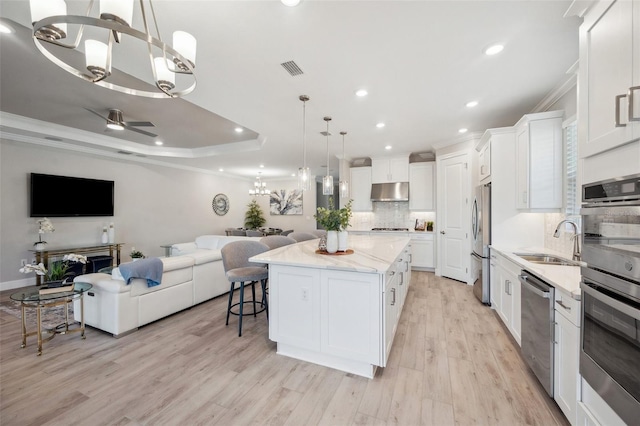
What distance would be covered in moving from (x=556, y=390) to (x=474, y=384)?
0.50 metres

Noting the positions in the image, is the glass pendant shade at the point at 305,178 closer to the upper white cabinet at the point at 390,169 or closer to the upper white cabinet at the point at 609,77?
the upper white cabinet at the point at 609,77

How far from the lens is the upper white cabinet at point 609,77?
1.07 meters

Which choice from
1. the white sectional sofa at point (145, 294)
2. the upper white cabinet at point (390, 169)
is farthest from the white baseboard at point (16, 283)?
the upper white cabinet at point (390, 169)

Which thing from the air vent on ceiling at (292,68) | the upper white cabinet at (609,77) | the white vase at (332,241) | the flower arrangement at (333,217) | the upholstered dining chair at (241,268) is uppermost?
the air vent on ceiling at (292,68)

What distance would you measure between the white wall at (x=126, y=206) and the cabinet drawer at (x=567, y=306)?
7.56 m

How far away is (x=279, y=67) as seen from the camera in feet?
7.71

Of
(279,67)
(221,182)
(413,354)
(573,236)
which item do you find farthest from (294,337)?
(221,182)

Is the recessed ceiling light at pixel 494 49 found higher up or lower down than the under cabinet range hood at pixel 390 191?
higher up

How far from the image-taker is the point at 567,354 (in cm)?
155

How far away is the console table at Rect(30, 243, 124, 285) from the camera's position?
4523 mm

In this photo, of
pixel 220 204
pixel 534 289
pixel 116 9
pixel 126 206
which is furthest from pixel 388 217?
pixel 126 206

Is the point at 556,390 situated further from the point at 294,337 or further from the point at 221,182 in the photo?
the point at 221,182

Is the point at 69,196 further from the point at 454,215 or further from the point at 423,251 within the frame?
the point at 454,215

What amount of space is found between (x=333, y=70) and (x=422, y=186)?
412cm
